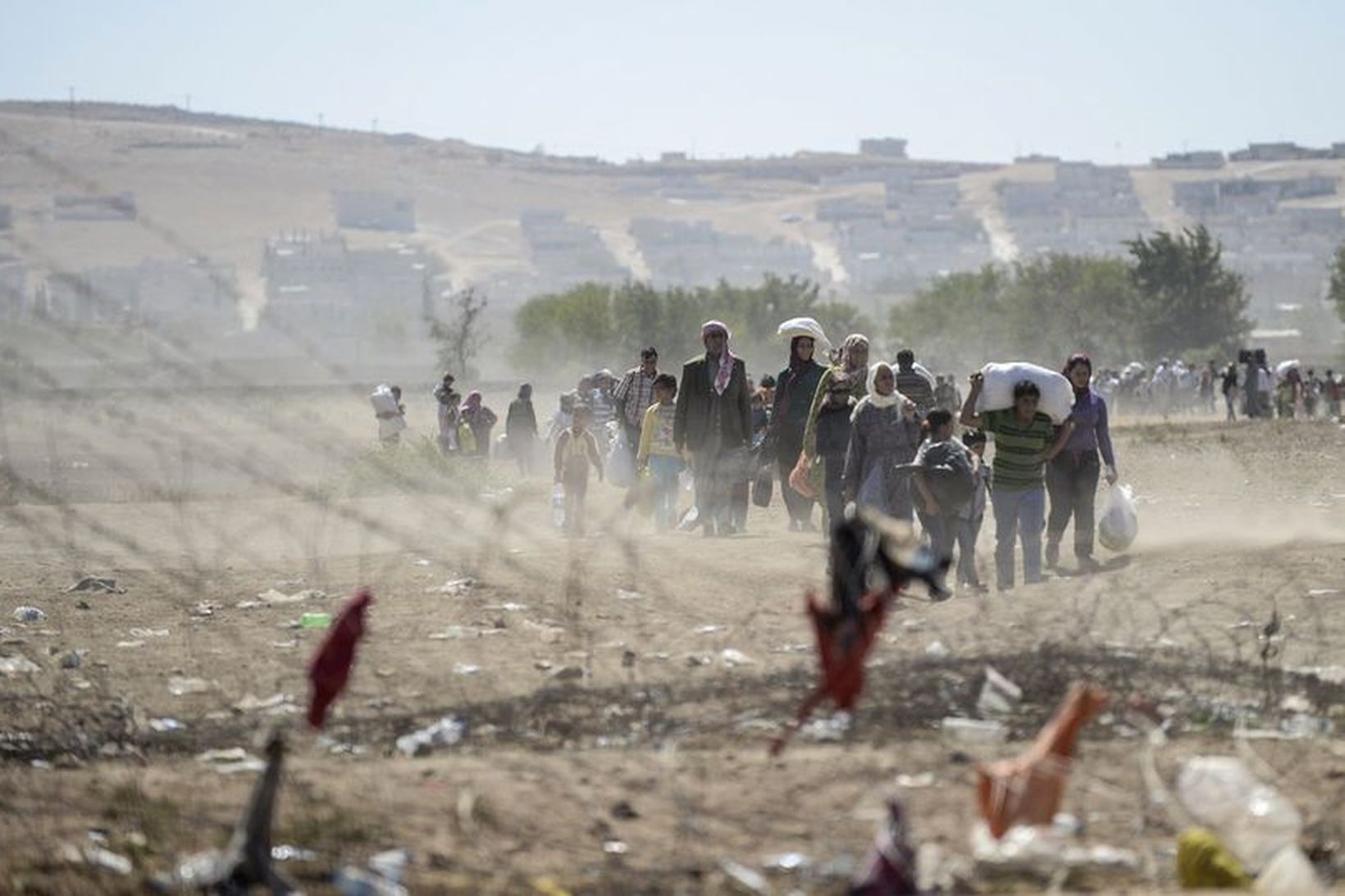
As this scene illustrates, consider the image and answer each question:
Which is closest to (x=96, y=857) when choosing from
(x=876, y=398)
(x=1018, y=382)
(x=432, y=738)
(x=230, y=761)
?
(x=230, y=761)

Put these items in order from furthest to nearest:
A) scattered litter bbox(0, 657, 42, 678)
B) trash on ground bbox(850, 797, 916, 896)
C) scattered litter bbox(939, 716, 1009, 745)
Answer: scattered litter bbox(0, 657, 42, 678)
scattered litter bbox(939, 716, 1009, 745)
trash on ground bbox(850, 797, 916, 896)

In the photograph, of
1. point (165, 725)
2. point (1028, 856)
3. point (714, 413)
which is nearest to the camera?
point (1028, 856)

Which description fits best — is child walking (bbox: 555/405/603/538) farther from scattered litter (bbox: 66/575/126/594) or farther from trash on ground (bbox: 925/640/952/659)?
trash on ground (bbox: 925/640/952/659)

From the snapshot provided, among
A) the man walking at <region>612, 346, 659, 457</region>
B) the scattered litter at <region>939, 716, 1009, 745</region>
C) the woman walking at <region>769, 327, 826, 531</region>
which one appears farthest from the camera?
the man walking at <region>612, 346, 659, 457</region>

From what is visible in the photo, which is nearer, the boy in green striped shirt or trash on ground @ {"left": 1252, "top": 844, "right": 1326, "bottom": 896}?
trash on ground @ {"left": 1252, "top": 844, "right": 1326, "bottom": 896}

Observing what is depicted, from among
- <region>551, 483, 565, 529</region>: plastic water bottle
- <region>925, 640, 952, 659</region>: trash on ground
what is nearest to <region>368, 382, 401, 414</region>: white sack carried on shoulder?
<region>551, 483, 565, 529</region>: plastic water bottle

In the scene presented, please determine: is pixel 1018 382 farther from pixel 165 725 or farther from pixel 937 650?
pixel 165 725

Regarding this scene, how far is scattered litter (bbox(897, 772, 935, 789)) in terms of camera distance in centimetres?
638

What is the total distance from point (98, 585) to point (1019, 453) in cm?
560

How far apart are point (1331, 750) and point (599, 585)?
554 cm

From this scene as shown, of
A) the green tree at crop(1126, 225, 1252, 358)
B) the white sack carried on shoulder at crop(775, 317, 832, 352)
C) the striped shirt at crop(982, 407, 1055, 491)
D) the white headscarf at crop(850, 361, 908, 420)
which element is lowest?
the green tree at crop(1126, 225, 1252, 358)

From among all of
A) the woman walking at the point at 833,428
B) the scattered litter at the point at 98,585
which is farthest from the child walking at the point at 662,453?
the scattered litter at the point at 98,585

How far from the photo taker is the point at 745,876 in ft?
18.4

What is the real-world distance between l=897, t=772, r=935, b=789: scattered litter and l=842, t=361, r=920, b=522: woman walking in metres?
5.60
